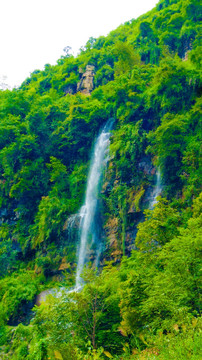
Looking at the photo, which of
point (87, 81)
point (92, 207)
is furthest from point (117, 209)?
point (87, 81)

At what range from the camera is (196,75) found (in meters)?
17.8

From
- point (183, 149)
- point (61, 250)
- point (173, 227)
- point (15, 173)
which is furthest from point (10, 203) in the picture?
point (173, 227)

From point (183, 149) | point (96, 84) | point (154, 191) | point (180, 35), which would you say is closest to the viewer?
point (183, 149)

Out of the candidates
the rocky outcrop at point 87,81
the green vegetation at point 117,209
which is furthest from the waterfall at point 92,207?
the rocky outcrop at point 87,81

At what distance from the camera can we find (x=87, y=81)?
116 ft

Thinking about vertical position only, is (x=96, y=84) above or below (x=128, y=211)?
above

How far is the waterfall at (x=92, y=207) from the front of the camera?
19.3m

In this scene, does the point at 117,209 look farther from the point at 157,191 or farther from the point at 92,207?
the point at 157,191

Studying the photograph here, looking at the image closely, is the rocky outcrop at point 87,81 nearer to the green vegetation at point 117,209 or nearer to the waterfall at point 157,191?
Result: the green vegetation at point 117,209

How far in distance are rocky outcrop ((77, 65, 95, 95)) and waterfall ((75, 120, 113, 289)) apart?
11.5 meters

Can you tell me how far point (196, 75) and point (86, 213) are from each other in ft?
39.2

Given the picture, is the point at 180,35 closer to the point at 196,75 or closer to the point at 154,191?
the point at 196,75

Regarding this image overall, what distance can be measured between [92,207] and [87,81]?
2035 centimetres

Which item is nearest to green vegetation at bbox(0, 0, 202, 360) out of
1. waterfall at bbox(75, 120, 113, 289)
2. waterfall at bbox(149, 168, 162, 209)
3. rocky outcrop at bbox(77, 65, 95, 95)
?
waterfall at bbox(149, 168, 162, 209)
